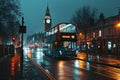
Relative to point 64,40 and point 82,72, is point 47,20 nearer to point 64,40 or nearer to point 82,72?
point 64,40

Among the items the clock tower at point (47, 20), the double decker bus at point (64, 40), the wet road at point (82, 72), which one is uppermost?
the clock tower at point (47, 20)

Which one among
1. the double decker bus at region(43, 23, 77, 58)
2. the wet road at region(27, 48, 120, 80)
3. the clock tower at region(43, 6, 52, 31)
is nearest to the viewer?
the wet road at region(27, 48, 120, 80)

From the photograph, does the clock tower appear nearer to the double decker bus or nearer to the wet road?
the double decker bus

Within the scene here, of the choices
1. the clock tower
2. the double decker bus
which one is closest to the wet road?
the double decker bus

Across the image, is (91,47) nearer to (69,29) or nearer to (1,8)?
(69,29)

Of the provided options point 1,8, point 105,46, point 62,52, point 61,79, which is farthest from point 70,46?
point 105,46

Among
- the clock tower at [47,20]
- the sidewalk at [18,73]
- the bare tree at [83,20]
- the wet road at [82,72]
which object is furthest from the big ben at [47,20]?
the sidewalk at [18,73]

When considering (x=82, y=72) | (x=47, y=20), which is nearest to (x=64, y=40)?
(x=82, y=72)

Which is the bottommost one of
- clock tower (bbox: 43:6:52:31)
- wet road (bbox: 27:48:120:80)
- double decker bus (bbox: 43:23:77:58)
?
wet road (bbox: 27:48:120:80)

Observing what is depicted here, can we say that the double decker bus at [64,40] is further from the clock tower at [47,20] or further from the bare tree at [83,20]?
the clock tower at [47,20]

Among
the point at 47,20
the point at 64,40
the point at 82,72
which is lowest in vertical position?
the point at 82,72

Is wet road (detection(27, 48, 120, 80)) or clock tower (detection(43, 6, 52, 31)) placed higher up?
clock tower (detection(43, 6, 52, 31))

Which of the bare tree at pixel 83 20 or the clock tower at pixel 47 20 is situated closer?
the bare tree at pixel 83 20

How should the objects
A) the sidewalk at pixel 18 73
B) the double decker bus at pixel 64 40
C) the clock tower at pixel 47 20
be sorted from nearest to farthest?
1. the sidewalk at pixel 18 73
2. the double decker bus at pixel 64 40
3. the clock tower at pixel 47 20
